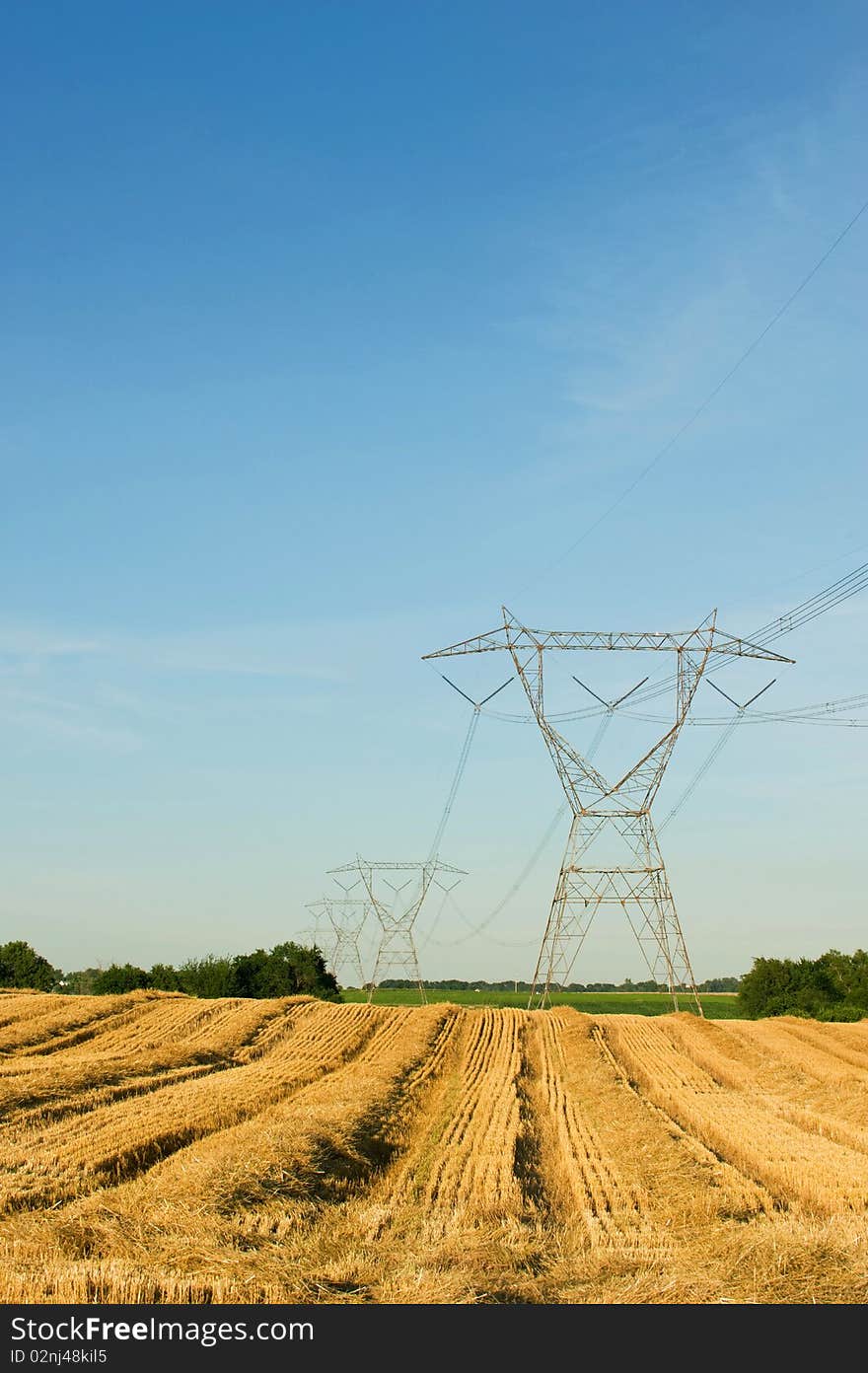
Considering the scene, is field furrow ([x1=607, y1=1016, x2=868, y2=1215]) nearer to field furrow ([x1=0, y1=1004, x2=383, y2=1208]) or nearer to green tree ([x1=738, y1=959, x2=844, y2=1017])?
field furrow ([x1=0, y1=1004, x2=383, y2=1208])

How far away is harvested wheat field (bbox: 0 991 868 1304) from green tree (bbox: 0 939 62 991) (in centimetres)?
6200

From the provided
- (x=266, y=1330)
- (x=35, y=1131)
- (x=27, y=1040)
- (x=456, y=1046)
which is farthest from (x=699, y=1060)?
(x=266, y=1330)

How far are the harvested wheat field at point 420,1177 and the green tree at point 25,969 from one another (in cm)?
6200

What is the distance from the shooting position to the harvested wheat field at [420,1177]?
10.8 metres

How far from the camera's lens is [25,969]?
97062 millimetres

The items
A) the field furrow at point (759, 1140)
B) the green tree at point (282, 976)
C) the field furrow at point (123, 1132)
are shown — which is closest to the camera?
the field furrow at point (123, 1132)

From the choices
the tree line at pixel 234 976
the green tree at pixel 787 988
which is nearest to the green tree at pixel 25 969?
the tree line at pixel 234 976

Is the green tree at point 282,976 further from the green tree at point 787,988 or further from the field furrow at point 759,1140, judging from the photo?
the field furrow at point 759,1140

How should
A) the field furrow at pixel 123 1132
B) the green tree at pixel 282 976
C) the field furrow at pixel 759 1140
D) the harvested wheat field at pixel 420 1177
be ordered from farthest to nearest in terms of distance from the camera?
the green tree at pixel 282 976
the field furrow at pixel 759 1140
the field furrow at pixel 123 1132
the harvested wheat field at pixel 420 1177

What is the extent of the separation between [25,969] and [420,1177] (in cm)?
8778

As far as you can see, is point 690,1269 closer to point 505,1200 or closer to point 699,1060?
point 505,1200

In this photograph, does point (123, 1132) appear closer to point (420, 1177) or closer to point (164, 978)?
point (420, 1177)

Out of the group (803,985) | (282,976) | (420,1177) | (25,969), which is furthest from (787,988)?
(420,1177)

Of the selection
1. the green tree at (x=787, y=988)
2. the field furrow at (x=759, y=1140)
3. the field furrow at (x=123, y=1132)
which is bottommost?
the field furrow at (x=759, y=1140)
